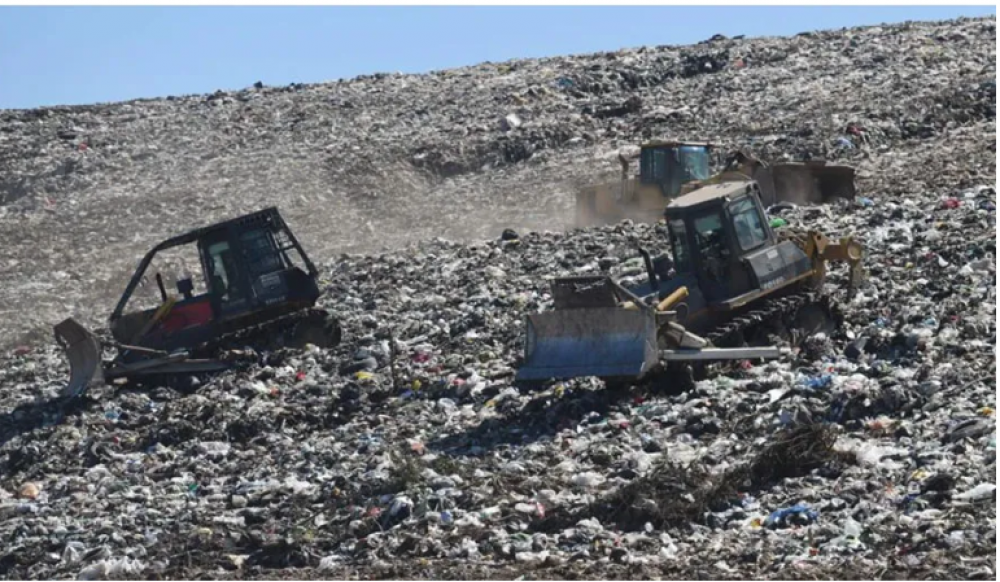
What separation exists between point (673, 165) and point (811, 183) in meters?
1.93

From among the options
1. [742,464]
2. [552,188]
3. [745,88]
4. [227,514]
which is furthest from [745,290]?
[745,88]

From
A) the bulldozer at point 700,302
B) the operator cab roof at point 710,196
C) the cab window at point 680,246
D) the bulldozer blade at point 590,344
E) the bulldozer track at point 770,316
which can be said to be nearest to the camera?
the bulldozer blade at point 590,344

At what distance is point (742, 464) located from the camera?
10.6 metres

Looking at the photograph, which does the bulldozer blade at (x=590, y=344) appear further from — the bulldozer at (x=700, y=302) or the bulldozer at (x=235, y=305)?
the bulldozer at (x=235, y=305)

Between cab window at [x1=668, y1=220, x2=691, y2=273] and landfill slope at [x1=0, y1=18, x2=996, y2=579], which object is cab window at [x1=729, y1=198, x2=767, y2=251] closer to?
cab window at [x1=668, y1=220, x2=691, y2=273]

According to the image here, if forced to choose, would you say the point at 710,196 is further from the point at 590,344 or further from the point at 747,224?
the point at 590,344

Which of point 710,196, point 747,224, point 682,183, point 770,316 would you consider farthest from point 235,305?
point 682,183

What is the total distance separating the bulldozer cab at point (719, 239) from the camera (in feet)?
45.6

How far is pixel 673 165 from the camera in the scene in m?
22.2

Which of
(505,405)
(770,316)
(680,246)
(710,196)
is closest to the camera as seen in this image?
(505,405)

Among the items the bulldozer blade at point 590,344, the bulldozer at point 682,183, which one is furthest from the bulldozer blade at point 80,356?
the bulldozer at point 682,183

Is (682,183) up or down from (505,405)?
up

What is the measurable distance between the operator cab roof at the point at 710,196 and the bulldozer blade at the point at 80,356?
491 cm

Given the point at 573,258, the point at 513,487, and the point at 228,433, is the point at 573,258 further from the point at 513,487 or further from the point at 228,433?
the point at 513,487
